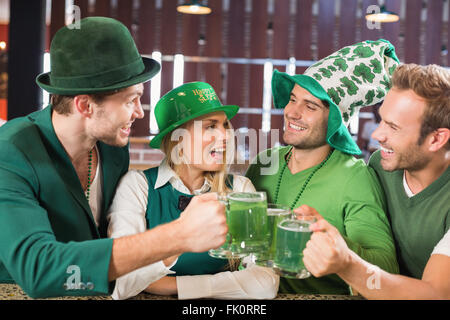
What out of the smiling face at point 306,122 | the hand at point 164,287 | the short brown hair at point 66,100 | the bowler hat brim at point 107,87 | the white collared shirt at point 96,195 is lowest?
the hand at point 164,287

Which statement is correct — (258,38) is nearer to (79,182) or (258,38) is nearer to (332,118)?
(332,118)

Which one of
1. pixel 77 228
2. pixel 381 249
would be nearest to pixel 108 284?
pixel 77 228

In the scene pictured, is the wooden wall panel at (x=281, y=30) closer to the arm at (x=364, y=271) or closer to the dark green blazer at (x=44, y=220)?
the dark green blazer at (x=44, y=220)

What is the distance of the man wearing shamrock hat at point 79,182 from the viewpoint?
3.81 ft

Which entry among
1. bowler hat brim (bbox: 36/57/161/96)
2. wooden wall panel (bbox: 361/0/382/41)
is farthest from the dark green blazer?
wooden wall panel (bbox: 361/0/382/41)

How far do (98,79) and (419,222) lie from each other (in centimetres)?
117

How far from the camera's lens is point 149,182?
1.80m

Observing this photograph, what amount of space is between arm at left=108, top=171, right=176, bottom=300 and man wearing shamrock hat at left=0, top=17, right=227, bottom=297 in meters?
0.04

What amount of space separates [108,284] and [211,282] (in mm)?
406

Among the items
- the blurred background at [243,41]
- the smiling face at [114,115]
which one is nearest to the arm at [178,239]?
the smiling face at [114,115]

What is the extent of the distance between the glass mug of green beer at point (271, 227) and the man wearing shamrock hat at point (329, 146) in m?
0.56

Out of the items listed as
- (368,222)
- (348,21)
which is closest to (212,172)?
(368,222)

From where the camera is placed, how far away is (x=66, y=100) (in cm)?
154

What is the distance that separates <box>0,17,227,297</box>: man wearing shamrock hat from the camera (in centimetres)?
116
